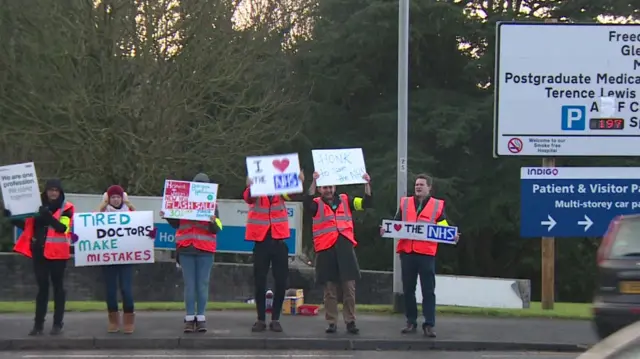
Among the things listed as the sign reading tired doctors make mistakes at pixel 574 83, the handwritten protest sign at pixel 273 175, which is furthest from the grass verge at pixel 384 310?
the handwritten protest sign at pixel 273 175

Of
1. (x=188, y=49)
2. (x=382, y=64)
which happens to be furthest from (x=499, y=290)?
(x=382, y=64)

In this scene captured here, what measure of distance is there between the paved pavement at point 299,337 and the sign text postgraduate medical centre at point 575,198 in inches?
70.7

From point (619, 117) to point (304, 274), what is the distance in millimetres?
8323

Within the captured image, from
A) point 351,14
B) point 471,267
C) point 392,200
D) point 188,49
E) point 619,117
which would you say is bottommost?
point 471,267

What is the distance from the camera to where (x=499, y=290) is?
13.7 m

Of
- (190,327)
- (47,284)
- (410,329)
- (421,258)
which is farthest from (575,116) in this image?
(47,284)

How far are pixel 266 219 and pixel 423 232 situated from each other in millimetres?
1877

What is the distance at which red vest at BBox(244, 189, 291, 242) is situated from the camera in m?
9.77

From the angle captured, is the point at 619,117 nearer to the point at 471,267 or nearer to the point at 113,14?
the point at 113,14

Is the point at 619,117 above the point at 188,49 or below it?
below

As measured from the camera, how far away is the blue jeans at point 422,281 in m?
9.77

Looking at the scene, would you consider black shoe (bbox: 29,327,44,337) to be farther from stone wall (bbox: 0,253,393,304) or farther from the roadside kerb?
stone wall (bbox: 0,253,393,304)

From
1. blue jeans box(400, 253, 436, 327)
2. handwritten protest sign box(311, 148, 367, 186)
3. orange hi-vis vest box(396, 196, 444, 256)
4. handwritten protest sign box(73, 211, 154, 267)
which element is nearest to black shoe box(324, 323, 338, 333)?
blue jeans box(400, 253, 436, 327)

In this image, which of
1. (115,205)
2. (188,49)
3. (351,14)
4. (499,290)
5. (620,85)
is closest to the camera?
(115,205)
